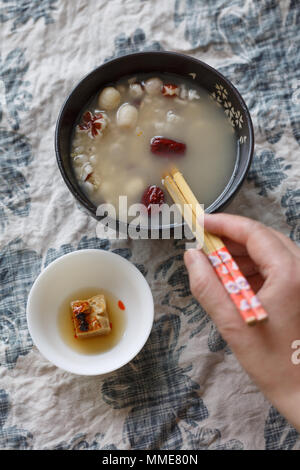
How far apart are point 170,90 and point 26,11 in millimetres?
657

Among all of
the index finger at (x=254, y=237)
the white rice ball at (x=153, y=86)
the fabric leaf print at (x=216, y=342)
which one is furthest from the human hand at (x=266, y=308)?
the white rice ball at (x=153, y=86)

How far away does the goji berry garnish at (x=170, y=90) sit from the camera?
66.6 inches

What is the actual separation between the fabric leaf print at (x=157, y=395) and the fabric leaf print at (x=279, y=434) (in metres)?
0.21

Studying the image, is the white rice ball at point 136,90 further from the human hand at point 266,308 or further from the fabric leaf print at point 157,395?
the fabric leaf print at point 157,395

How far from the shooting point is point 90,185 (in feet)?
5.41

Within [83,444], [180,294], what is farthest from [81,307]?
[83,444]

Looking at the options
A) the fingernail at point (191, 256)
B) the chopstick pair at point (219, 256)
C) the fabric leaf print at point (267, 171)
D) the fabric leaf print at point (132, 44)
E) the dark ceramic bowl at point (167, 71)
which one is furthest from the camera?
the fabric leaf print at point (132, 44)

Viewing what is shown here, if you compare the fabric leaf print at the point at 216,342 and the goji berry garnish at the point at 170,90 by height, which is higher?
the goji berry garnish at the point at 170,90

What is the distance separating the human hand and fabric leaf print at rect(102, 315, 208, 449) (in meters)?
0.37

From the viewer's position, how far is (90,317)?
1.64 metres

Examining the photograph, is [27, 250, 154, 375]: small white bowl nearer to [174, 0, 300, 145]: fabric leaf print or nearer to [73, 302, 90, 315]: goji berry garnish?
[73, 302, 90, 315]: goji berry garnish

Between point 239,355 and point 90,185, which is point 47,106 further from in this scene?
point 239,355

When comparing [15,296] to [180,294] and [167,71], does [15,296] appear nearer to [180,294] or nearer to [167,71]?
[180,294]

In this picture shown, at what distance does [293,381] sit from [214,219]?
19.0 inches
